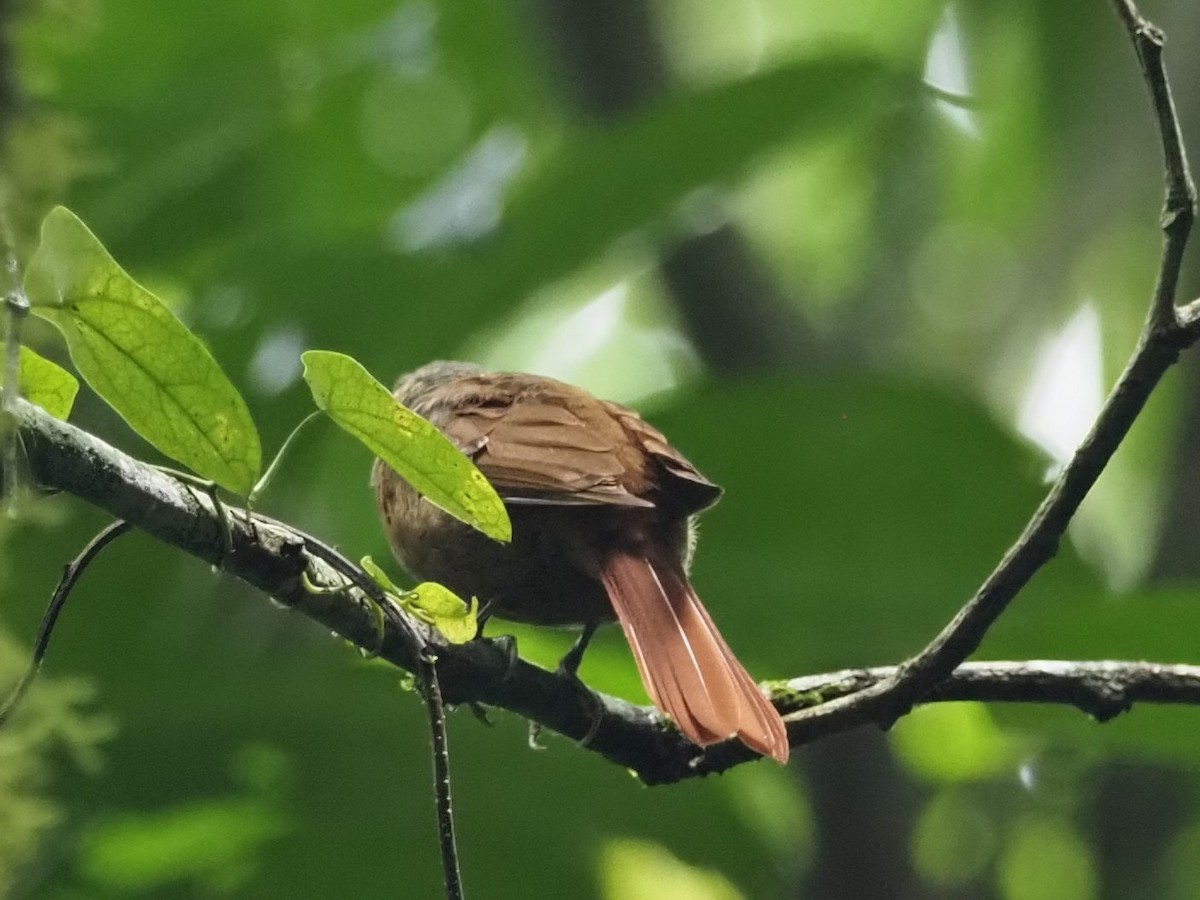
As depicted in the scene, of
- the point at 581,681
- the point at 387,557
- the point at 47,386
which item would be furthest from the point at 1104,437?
the point at 387,557

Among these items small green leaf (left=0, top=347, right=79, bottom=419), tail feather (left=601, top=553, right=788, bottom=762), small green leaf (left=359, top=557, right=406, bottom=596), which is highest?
small green leaf (left=0, top=347, right=79, bottom=419)

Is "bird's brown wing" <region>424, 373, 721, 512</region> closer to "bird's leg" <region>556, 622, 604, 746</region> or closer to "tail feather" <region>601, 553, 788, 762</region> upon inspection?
"tail feather" <region>601, 553, 788, 762</region>

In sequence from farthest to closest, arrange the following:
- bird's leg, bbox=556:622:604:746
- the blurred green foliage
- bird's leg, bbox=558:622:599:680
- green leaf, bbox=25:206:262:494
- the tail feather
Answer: the blurred green foliage → bird's leg, bbox=558:622:599:680 → bird's leg, bbox=556:622:604:746 → the tail feather → green leaf, bbox=25:206:262:494

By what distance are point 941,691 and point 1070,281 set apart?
2.88 m

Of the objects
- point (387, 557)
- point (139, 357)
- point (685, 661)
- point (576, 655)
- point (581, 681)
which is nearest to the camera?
point (139, 357)

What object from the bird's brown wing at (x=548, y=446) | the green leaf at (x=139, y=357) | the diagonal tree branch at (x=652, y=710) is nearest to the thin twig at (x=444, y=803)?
the diagonal tree branch at (x=652, y=710)

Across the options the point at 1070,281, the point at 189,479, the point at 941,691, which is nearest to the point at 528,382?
the point at 941,691

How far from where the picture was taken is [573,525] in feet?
7.21

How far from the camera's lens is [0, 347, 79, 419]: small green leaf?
1219mm

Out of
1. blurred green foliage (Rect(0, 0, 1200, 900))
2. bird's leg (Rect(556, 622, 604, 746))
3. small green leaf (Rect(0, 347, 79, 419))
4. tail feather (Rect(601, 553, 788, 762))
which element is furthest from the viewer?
blurred green foliage (Rect(0, 0, 1200, 900))

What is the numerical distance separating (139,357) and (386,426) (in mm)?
196

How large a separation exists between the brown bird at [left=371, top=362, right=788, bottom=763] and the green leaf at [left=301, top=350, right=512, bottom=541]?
2.21 ft

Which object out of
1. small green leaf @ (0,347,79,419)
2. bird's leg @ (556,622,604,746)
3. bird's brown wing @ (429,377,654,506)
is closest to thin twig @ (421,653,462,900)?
small green leaf @ (0,347,79,419)

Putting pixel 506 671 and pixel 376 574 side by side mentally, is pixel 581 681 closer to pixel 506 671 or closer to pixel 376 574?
pixel 506 671
